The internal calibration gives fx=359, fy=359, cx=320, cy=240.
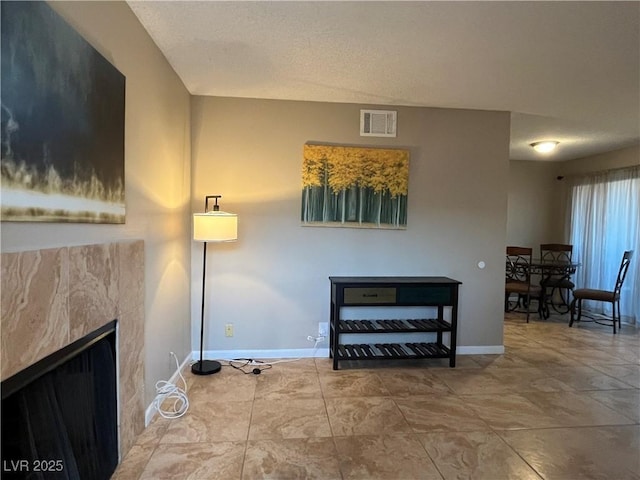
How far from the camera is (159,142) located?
7.91 feet

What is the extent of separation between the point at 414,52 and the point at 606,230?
4.62 m

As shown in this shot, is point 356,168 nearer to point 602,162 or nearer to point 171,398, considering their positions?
point 171,398

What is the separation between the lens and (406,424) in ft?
7.47

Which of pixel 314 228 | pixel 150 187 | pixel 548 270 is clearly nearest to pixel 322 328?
pixel 314 228

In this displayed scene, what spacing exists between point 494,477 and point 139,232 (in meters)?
2.31

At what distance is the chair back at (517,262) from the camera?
17.6 ft

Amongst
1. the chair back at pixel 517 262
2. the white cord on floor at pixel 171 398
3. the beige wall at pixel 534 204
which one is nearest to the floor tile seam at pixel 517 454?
the white cord on floor at pixel 171 398

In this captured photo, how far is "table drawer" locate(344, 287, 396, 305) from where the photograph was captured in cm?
315

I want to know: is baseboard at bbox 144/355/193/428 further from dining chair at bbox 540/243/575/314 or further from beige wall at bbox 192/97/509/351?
dining chair at bbox 540/243/575/314

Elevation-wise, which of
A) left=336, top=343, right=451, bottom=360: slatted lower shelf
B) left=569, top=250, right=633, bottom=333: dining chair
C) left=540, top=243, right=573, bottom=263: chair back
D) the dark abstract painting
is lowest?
left=336, top=343, right=451, bottom=360: slatted lower shelf

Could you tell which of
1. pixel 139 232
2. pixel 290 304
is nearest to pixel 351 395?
pixel 290 304

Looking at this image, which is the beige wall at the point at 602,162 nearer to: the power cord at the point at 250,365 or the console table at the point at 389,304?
the console table at the point at 389,304

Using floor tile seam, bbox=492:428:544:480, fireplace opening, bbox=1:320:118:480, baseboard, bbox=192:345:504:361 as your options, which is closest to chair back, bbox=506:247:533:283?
baseboard, bbox=192:345:504:361

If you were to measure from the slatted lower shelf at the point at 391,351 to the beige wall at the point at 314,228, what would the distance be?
0.38 meters
